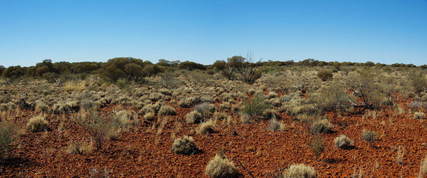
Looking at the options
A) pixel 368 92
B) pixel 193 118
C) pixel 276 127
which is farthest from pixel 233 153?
pixel 368 92

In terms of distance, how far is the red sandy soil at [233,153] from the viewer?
16.3 feet

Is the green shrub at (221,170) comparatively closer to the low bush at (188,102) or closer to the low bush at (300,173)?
the low bush at (300,173)

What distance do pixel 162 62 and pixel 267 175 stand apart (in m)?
63.1

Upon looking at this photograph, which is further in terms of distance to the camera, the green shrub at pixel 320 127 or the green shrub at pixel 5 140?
the green shrub at pixel 320 127

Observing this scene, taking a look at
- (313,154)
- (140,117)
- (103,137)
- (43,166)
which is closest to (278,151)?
(313,154)

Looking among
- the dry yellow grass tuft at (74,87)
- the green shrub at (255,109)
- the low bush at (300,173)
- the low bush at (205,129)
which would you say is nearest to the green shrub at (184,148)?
the low bush at (205,129)

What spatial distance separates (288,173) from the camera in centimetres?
446

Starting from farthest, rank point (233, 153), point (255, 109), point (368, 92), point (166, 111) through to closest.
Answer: point (368, 92), point (166, 111), point (255, 109), point (233, 153)

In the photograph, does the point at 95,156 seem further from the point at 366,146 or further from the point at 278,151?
the point at 366,146

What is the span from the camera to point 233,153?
6125 millimetres

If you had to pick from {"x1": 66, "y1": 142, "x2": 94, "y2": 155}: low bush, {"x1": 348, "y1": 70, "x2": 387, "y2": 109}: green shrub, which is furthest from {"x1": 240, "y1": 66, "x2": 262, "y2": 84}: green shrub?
{"x1": 66, "y1": 142, "x2": 94, "y2": 155}: low bush

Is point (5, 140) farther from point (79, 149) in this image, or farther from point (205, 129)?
point (205, 129)

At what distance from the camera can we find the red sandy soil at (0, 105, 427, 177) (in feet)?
16.3

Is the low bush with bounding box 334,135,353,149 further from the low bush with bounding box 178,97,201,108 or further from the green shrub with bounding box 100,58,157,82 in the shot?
the green shrub with bounding box 100,58,157,82
